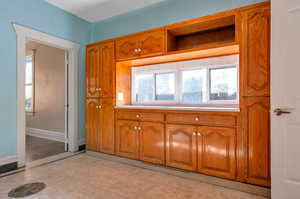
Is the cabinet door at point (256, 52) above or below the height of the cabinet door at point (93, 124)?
above

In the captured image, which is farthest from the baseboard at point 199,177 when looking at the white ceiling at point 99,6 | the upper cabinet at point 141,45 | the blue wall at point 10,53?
the white ceiling at point 99,6

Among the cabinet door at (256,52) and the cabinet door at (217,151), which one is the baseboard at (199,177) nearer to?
the cabinet door at (217,151)

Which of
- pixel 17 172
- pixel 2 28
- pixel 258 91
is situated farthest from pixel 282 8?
pixel 17 172

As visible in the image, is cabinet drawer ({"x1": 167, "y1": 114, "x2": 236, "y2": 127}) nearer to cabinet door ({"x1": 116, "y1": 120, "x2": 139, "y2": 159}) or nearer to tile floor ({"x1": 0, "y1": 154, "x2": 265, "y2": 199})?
cabinet door ({"x1": 116, "y1": 120, "x2": 139, "y2": 159})

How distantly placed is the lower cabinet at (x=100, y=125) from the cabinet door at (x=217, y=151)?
4.92 ft

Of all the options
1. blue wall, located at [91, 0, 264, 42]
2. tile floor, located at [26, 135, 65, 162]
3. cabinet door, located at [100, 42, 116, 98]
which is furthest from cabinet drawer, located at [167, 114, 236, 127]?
tile floor, located at [26, 135, 65, 162]

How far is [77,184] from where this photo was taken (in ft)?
7.06

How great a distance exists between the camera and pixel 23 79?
272 centimetres

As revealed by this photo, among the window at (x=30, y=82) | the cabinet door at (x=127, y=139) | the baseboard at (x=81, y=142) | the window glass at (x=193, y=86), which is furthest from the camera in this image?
the window at (x=30, y=82)

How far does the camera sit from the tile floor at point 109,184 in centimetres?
191

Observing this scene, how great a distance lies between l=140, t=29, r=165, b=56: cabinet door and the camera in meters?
2.56

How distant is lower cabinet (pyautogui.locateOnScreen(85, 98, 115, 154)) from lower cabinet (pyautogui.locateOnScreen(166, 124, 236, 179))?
108 centimetres

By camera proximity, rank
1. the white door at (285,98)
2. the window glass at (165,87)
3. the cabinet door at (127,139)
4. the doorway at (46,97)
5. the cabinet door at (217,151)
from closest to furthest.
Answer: the white door at (285,98), the cabinet door at (217,151), the cabinet door at (127,139), the window glass at (165,87), the doorway at (46,97)

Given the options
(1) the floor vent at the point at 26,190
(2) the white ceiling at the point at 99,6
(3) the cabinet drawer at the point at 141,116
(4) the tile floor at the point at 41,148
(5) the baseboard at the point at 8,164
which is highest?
(2) the white ceiling at the point at 99,6
